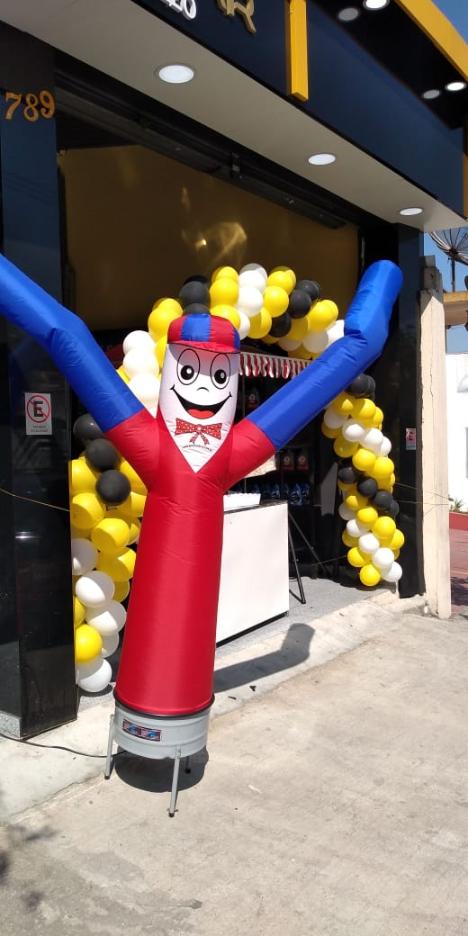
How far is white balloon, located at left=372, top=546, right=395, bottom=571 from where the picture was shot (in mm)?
6879

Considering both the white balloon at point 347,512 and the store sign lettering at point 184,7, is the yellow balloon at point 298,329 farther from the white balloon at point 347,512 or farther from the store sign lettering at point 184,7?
the store sign lettering at point 184,7

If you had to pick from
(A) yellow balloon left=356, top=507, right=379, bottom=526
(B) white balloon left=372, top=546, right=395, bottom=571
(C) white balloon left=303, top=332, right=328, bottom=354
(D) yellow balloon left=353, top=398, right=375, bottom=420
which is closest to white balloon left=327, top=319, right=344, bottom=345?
(C) white balloon left=303, top=332, right=328, bottom=354

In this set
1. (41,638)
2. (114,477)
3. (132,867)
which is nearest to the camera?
(132,867)

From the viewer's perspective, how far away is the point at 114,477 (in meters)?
4.14

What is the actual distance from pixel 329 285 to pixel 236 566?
3.32 meters

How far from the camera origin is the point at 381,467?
6.63 meters

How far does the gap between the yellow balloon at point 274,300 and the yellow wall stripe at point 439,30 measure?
227 centimetres

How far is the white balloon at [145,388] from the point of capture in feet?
14.5

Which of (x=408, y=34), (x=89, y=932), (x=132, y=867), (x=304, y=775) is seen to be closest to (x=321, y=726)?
(x=304, y=775)

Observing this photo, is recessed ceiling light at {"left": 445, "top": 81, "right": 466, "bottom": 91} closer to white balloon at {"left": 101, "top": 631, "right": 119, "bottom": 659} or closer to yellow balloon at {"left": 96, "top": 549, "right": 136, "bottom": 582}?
yellow balloon at {"left": 96, "top": 549, "right": 136, "bottom": 582}

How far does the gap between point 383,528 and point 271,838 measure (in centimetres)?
392

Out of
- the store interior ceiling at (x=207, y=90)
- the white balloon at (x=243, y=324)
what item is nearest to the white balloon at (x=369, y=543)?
the white balloon at (x=243, y=324)

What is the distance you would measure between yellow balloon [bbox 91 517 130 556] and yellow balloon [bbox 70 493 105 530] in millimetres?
56

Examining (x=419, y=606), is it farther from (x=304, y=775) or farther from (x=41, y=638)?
(x=41, y=638)
